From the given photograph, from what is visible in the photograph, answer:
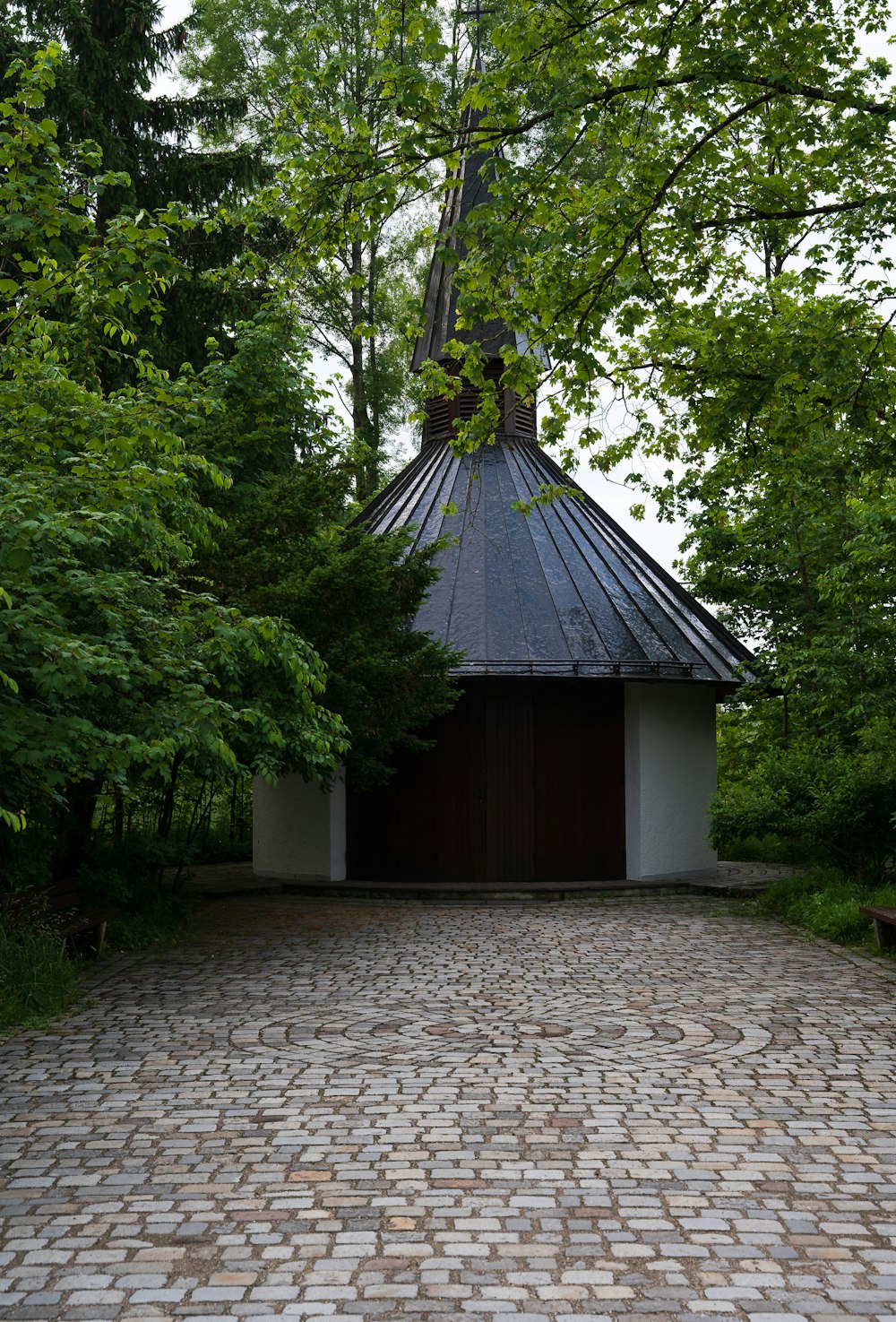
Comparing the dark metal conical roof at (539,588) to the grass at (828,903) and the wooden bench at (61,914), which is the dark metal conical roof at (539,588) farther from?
the wooden bench at (61,914)

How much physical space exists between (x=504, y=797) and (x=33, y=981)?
8.40m

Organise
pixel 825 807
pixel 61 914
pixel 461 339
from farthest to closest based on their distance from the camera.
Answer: pixel 461 339, pixel 825 807, pixel 61 914

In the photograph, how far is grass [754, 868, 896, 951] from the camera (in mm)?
11719

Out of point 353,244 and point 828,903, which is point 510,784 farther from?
point 353,244

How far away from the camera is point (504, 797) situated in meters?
16.2

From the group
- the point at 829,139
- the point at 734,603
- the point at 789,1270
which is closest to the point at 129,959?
the point at 789,1270

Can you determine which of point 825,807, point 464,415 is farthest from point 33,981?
point 464,415

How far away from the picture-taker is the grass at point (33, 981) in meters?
8.27

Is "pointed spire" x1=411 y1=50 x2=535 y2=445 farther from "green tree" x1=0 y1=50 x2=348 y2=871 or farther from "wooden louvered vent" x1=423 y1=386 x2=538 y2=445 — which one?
"green tree" x1=0 y1=50 x2=348 y2=871

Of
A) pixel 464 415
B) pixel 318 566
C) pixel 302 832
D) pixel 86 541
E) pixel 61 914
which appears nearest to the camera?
pixel 86 541

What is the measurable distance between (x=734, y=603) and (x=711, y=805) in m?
6.62

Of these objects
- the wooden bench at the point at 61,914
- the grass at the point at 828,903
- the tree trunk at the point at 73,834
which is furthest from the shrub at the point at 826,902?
the tree trunk at the point at 73,834

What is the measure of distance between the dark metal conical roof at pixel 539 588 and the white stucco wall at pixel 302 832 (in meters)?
2.81

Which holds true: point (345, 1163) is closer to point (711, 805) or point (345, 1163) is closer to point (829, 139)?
point (829, 139)
